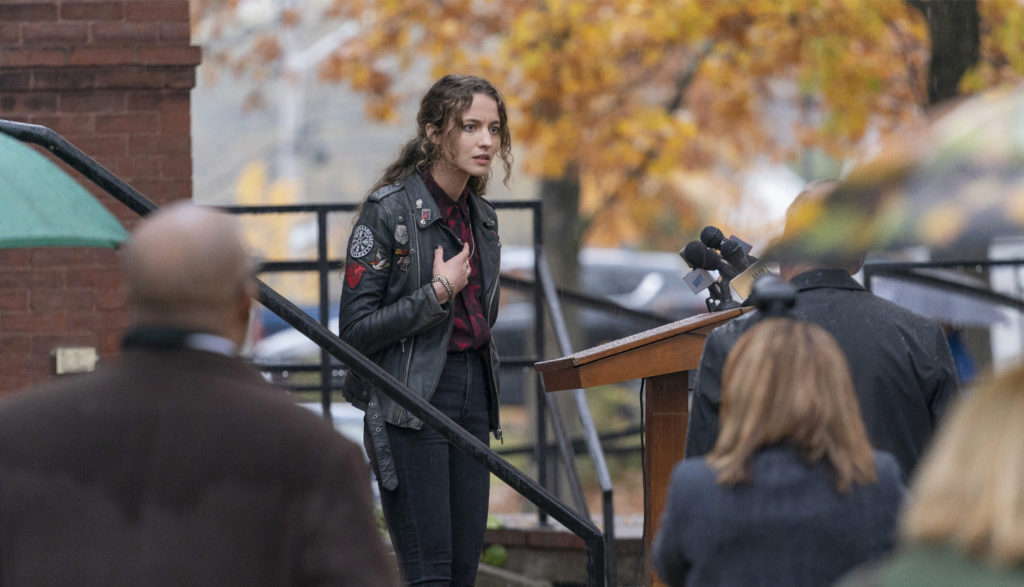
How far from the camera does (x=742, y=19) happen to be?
467 inches

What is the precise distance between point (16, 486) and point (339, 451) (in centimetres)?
51

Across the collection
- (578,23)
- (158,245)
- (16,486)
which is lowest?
(16,486)

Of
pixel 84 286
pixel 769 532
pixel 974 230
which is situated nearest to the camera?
pixel 974 230

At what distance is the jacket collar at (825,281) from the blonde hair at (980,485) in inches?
67.1

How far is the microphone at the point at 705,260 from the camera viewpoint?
435 centimetres

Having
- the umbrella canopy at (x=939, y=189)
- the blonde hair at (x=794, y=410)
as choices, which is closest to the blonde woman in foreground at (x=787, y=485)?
the blonde hair at (x=794, y=410)

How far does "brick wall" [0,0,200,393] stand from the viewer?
6430 mm

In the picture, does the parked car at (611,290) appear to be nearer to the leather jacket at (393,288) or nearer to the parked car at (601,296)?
the parked car at (601,296)

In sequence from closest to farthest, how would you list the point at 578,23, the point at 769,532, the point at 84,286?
the point at 769,532 < the point at 84,286 < the point at 578,23

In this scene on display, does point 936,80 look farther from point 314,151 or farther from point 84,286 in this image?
point 314,151

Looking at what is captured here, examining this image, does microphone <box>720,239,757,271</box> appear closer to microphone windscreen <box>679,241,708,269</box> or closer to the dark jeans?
microphone windscreen <box>679,241,708,269</box>

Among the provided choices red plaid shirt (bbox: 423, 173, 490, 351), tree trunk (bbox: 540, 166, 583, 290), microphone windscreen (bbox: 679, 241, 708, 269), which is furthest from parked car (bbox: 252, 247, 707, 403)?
microphone windscreen (bbox: 679, 241, 708, 269)

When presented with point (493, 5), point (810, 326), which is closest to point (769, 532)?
point (810, 326)

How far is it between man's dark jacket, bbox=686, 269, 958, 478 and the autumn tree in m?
6.84
